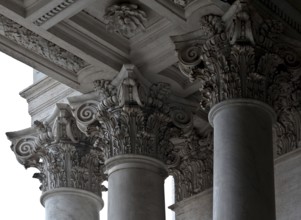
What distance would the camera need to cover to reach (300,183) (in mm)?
28453

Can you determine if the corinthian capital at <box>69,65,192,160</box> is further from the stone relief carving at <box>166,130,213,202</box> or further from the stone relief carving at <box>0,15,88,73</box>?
the stone relief carving at <box>166,130,213,202</box>

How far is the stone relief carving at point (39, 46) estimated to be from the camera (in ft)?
91.3

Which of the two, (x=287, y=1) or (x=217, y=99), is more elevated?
(x=287, y=1)

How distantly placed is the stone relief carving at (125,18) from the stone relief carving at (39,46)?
141 cm

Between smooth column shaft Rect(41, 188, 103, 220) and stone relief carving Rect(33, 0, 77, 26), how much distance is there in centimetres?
421

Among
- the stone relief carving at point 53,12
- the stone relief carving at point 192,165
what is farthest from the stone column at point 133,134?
the stone relief carving at point 53,12

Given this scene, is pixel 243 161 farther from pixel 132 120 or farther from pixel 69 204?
pixel 69 204

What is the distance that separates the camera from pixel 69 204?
29.5 metres

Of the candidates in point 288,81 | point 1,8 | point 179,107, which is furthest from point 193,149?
point 1,8

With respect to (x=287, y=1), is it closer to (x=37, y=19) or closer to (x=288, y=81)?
(x=288, y=81)

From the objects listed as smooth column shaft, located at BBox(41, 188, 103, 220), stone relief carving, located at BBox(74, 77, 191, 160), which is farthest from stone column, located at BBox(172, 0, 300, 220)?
smooth column shaft, located at BBox(41, 188, 103, 220)

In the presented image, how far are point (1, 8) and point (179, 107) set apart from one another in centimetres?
448

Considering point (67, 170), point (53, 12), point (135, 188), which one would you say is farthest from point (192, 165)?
point (53, 12)

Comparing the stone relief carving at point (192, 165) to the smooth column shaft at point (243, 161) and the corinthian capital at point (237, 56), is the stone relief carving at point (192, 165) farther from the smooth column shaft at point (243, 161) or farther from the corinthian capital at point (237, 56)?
the smooth column shaft at point (243, 161)
